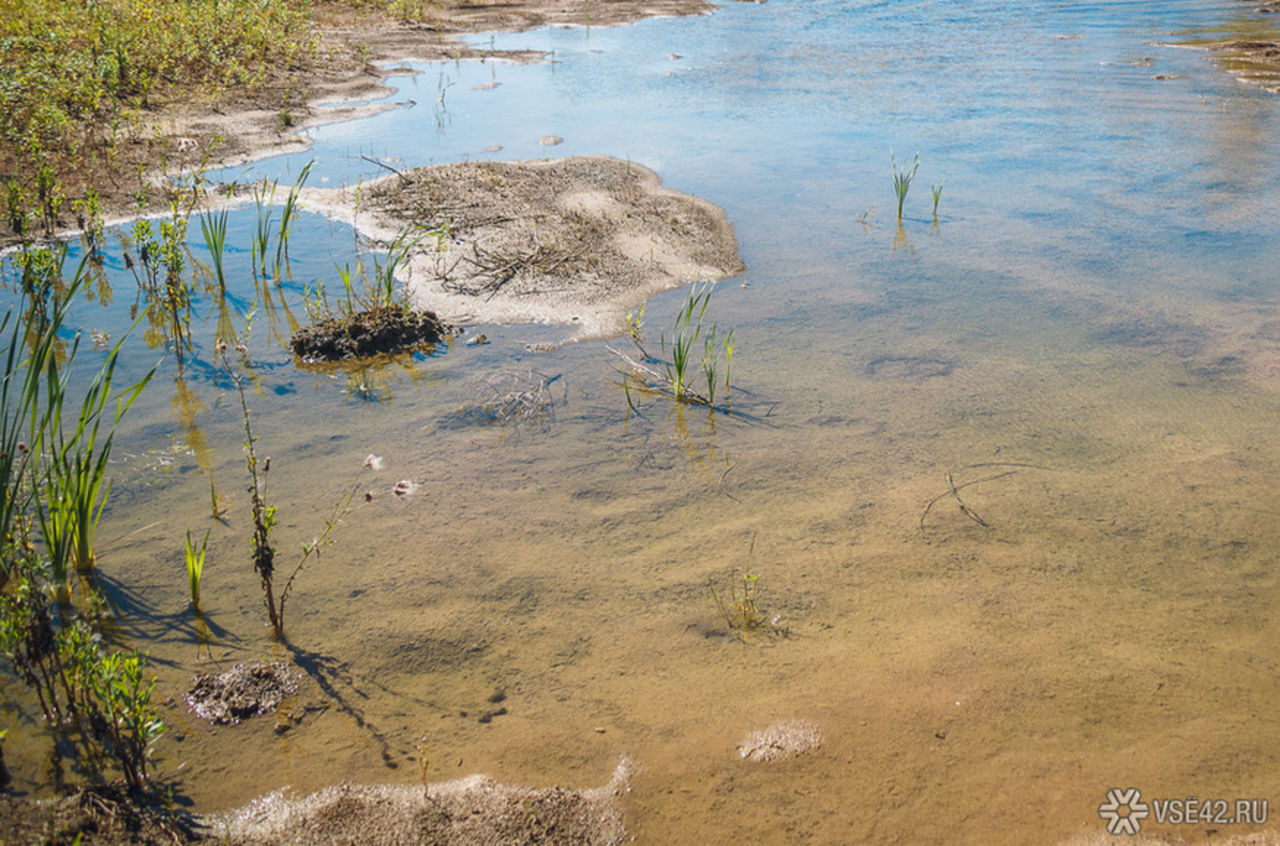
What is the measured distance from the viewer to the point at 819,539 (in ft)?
11.2

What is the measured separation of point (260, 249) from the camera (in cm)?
600

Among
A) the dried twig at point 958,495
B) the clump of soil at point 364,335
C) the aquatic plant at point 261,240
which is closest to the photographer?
the dried twig at point 958,495

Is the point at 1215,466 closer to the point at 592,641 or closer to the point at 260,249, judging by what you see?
the point at 592,641

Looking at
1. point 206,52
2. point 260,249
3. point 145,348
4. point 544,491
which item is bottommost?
point 544,491

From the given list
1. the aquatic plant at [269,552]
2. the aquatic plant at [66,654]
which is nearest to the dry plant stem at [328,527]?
the aquatic plant at [269,552]

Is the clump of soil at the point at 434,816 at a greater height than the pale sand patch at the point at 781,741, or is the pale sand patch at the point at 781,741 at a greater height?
the pale sand patch at the point at 781,741

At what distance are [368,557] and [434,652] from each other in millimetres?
629

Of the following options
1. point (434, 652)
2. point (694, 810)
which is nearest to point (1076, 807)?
point (694, 810)

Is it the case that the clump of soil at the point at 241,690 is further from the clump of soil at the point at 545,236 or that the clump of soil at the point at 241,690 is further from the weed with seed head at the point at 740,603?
the clump of soil at the point at 545,236

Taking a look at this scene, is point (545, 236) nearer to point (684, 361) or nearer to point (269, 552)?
point (684, 361)
